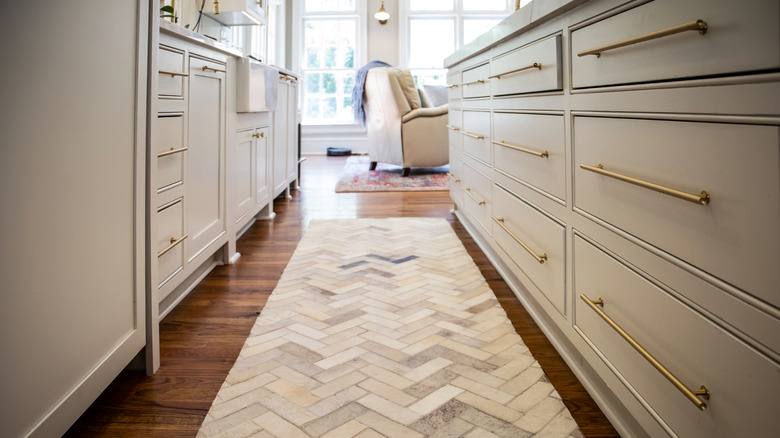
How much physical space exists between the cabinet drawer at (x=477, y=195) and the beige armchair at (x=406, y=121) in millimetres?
2357

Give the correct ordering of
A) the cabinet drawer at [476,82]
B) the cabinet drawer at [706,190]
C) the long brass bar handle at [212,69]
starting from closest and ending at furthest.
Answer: the cabinet drawer at [706,190] < the long brass bar handle at [212,69] < the cabinet drawer at [476,82]

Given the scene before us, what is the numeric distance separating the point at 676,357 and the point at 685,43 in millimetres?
482

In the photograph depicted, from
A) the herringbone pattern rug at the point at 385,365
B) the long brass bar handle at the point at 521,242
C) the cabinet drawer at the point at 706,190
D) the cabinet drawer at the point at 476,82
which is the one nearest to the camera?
the cabinet drawer at the point at 706,190

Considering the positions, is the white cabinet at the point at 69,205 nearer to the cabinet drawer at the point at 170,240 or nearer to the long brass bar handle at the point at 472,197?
the cabinet drawer at the point at 170,240

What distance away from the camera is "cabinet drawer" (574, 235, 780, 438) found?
2.25ft

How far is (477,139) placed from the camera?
261cm

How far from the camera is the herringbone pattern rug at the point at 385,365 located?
3.96 feet

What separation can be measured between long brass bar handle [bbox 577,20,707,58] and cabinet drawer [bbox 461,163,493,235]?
121 cm

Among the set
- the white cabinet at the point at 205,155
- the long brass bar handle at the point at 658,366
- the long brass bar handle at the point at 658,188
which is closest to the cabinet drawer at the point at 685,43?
the long brass bar handle at the point at 658,188

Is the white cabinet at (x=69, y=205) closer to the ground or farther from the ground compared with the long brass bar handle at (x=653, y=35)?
closer to the ground

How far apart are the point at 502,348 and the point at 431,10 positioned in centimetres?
753

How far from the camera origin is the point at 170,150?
1.71 meters

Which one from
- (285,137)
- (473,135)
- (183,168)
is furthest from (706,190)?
(285,137)

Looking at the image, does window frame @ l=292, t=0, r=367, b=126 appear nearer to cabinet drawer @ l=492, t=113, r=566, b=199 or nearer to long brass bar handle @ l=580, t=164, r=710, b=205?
cabinet drawer @ l=492, t=113, r=566, b=199
